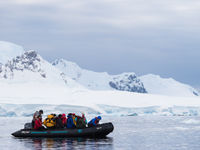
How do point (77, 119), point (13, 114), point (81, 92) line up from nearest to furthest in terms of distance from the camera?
point (77, 119) → point (13, 114) → point (81, 92)

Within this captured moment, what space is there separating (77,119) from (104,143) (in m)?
3.13

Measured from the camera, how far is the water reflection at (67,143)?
26.9 m

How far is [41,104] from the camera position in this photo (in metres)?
83.4

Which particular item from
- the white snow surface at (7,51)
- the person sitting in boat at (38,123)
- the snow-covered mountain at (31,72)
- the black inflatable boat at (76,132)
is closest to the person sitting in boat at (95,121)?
the black inflatable boat at (76,132)

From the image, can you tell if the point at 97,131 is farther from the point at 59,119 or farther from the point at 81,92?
the point at 81,92

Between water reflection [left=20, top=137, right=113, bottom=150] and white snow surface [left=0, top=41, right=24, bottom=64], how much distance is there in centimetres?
14108

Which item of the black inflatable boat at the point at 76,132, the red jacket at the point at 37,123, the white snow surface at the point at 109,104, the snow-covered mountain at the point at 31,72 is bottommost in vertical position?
the black inflatable boat at the point at 76,132

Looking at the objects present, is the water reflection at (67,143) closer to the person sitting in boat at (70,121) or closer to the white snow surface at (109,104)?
the person sitting in boat at (70,121)

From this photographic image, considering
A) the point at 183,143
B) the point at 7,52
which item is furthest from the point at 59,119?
the point at 7,52

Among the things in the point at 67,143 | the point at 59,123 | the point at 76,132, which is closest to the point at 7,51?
the point at 59,123

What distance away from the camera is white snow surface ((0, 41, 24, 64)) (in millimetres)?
170250

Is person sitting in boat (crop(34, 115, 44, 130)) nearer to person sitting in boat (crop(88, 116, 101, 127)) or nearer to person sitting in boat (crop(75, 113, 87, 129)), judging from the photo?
person sitting in boat (crop(75, 113, 87, 129))

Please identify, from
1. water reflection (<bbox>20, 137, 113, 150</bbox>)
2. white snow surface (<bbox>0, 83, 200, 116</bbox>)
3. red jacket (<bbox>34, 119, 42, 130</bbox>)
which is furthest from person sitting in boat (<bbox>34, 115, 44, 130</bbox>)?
white snow surface (<bbox>0, 83, 200, 116</bbox>)

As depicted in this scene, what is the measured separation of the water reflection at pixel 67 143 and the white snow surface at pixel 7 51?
14108 cm
